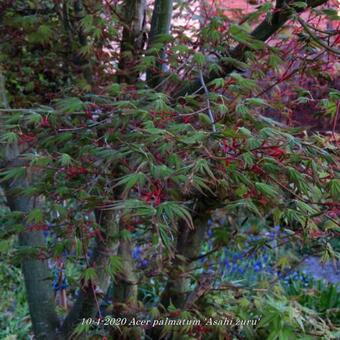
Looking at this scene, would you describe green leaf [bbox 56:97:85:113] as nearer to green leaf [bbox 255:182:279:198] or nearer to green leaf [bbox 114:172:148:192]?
green leaf [bbox 114:172:148:192]

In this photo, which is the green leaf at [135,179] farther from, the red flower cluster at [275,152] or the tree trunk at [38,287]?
the tree trunk at [38,287]

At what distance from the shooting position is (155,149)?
1.39 meters

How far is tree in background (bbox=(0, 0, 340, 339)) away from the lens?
136 cm

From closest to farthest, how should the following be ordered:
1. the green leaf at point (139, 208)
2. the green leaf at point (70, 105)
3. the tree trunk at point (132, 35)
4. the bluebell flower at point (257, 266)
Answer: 1. the green leaf at point (139, 208)
2. the green leaf at point (70, 105)
3. the tree trunk at point (132, 35)
4. the bluebell flower at point (257, 266)

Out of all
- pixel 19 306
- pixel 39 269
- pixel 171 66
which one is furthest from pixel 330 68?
pixel 19 306

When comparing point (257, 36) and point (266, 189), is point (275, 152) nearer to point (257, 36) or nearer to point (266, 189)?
point (266, 189)

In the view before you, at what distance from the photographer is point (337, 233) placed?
1556 mm

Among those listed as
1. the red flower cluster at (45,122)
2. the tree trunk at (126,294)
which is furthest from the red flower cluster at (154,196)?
the tree trunk at (126,294)

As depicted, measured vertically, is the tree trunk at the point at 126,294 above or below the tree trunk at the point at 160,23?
below

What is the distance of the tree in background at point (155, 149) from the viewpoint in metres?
1.36

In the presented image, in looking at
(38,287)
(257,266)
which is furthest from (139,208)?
(257,266)

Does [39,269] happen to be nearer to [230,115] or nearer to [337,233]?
[230,115]

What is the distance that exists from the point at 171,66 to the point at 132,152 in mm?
694

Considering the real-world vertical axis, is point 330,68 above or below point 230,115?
above
